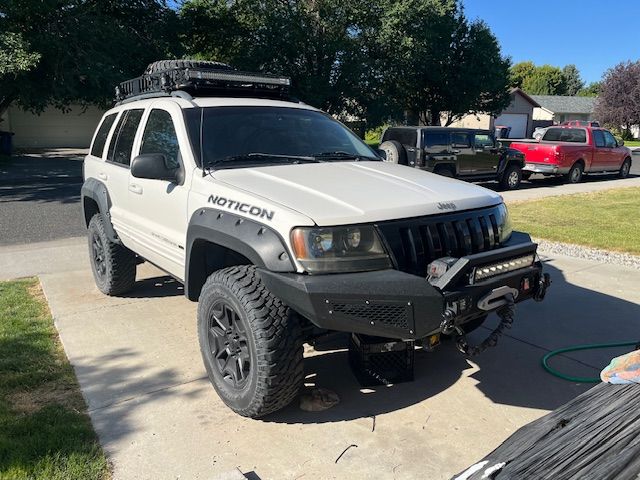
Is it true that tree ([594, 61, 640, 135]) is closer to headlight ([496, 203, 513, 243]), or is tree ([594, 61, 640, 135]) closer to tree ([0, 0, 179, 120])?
tree ([0, 0, 179, 120])

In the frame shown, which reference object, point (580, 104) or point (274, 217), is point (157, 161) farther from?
point (580, 104)

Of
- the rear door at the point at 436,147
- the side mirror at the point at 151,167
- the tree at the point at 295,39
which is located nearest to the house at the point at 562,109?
the tree at the point at 295,39

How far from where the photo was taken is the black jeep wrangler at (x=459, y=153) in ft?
44.0

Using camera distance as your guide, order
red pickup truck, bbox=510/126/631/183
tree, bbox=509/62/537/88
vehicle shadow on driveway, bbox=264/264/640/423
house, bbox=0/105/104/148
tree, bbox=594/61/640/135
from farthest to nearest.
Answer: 1. tree, bbox=509/62/537/88
2. tree, bbox=594/61/640/135
3. house, bbox=0/105/104/148
4. red pickup truck, bbox=510/126/631/183
5. vehicle shadow on driveway, bbox=264/264/640/423

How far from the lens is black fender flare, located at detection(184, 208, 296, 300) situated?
9.55ft

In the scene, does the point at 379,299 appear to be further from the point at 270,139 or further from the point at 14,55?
the point at 14,55

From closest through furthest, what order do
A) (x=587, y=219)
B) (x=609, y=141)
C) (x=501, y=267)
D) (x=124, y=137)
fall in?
1. (x=501, y=267)
2. (x=124, y=137)
3. (x=587, y=219)
4. (x=609, y=141)

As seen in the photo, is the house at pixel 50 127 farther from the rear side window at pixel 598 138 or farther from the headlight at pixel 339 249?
the headlight at pixel 339 249

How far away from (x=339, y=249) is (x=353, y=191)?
489 mm

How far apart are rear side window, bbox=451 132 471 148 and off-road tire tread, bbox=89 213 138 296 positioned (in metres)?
10.4

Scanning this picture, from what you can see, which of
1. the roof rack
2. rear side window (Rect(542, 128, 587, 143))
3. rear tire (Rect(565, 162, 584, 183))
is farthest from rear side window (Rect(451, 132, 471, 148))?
the roof rack

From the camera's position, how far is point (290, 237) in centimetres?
288

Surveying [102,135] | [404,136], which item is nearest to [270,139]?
[102,135]

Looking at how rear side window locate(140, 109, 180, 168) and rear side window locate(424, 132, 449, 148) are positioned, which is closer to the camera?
rear side window locate(140, 109, 180, 168)
